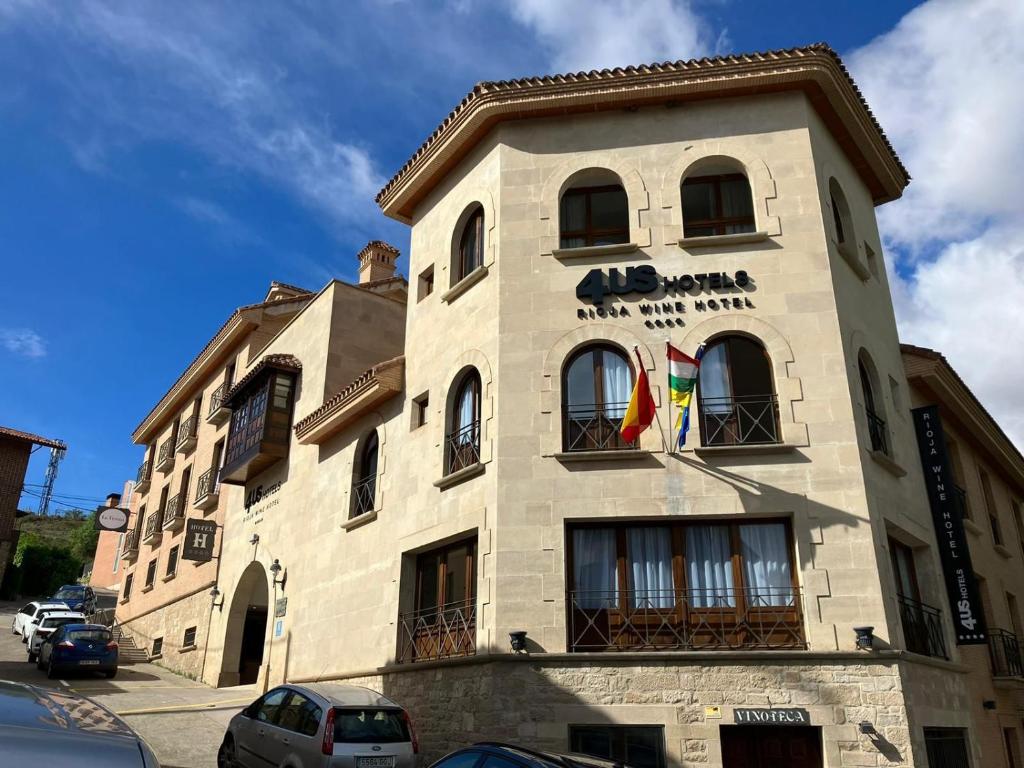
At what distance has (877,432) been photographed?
15133 millimetres

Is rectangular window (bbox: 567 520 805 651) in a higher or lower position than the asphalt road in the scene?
higher

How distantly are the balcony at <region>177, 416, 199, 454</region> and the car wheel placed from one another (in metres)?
21.8

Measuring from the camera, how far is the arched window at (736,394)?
14.0 metres

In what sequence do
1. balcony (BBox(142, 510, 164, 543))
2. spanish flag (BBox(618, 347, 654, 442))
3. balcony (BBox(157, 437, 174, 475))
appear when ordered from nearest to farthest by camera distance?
spanish flag (BBox(618, 347, 654, 442)), balcony (BBox(142, 510, 164, 543)), balcony (BBox(157, 437, 174, 475))

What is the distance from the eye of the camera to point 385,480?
17.8 metres

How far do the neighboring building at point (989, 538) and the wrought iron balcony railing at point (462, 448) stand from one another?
25.4ft

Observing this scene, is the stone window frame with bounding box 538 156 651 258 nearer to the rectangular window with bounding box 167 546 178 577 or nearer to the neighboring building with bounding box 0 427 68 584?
the rectangular window with bounding box 167 546 178 577

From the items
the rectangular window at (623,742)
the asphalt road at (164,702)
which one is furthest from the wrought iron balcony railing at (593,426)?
the asphalt road at (164,702)

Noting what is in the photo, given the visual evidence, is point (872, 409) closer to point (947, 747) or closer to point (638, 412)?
point (638, 412)

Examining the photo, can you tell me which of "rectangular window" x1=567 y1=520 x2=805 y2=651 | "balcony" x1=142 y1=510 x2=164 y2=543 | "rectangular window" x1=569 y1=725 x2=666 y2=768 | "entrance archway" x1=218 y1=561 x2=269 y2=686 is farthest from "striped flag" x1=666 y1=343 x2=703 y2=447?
"balcony" x1=142 y1=510 x2=164 y2=543

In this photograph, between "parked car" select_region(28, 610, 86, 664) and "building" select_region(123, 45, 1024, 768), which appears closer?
"building" select_region(123, 45, 1024, 768)

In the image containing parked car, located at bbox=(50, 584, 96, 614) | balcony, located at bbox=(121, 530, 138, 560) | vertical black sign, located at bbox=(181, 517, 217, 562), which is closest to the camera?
vertical black sign, located at bbox=(181, 517, 217, 562)

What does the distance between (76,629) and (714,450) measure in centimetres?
1838

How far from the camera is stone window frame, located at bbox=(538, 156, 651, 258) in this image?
614 inches
